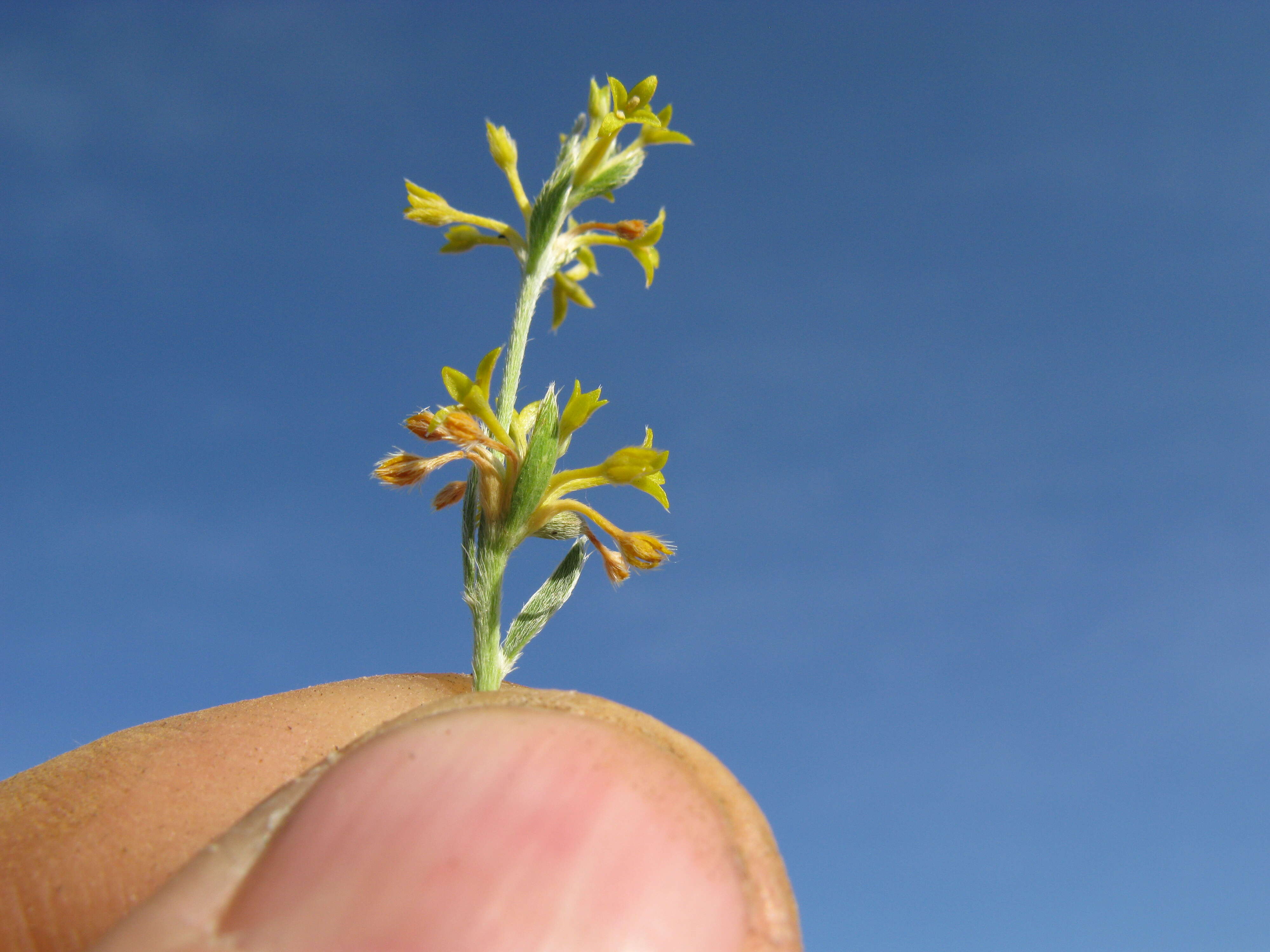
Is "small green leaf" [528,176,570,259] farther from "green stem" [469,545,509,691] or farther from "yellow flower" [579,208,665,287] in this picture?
"green stem" [469,545,509,691]

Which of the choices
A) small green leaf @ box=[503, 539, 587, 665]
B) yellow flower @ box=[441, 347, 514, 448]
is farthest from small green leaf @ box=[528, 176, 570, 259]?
small green leaf @ box=[503, 539, 587, 665]

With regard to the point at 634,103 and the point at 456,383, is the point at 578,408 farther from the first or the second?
the point at 634,103

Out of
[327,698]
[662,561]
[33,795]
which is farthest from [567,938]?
[33,795]

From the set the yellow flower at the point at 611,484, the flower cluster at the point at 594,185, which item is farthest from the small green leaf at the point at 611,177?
the yellow flower at the point at 611,484

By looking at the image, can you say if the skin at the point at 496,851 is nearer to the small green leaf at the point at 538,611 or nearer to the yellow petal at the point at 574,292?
the small green leaf at the point at 538,611

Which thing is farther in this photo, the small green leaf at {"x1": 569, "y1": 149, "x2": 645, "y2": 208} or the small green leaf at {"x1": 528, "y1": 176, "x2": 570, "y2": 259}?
the small green leaf at {"x1": 569, "y1": 149, "x2": 645, "y2": 208}

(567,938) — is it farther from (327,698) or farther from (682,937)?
(327,698)

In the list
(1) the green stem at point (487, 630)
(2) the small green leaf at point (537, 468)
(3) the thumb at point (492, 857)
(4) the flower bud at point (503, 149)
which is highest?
(4) the flower bud at point (503, 149)

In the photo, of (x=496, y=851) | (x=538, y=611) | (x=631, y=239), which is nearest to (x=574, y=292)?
(x=631, y=239)
